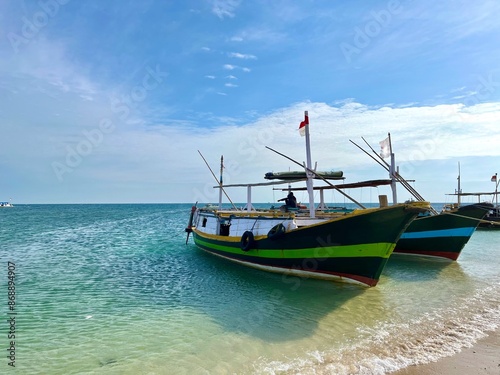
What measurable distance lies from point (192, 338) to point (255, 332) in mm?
1509

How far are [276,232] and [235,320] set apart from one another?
469cm

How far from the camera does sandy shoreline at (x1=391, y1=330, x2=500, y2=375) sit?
555 centimetres

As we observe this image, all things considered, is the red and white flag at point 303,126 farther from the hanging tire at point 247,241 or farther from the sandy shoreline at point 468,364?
the sandy shoreline at point 468,364

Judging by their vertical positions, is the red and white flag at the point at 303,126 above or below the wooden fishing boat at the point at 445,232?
above

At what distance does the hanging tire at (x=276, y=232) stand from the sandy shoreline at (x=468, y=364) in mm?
6908

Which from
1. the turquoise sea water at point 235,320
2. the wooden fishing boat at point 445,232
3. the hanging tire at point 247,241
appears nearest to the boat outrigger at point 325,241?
the hanging tire at point 247,241

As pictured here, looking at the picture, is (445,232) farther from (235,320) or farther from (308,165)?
(235,320)

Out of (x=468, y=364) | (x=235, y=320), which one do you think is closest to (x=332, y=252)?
(x=235, y=320)

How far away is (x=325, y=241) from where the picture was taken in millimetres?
11227

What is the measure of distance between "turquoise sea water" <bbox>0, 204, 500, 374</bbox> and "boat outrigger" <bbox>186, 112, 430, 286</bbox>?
1.87ft

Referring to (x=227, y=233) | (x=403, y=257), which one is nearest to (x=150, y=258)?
(x=227, y=233)

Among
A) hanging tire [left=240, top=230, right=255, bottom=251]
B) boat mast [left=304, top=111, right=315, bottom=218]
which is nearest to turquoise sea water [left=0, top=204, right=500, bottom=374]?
hanging tire [left=240, top=230, right=255, bottom=251]

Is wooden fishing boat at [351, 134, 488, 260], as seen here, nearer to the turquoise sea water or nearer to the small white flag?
the turquoise sea water

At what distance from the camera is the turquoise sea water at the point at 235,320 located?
Answer: 6250mm
